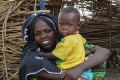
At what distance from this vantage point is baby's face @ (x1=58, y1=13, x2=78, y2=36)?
9.24ft

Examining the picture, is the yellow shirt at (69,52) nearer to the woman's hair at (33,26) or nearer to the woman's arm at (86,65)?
the woman's arm at (86,65)

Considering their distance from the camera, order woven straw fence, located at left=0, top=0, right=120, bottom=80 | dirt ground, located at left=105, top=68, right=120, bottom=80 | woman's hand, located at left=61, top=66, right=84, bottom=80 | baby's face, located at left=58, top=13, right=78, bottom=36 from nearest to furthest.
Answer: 1. woman's hand, located at left=61, top=66, right=84, bottom=80
2. baby's face, located at left=58, top=13, right=78, bottom=36
3. woven straw fence, located at left=0, top=0, right=120, bottom=80
4. dirt ground, located at left=105, top=68, right=120, bottom=80

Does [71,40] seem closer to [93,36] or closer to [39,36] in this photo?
[39,36]

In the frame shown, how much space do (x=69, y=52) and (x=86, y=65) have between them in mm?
156

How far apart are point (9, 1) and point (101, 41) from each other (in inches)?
157

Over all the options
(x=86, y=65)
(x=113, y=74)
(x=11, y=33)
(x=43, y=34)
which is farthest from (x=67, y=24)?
(x=113, y=74)

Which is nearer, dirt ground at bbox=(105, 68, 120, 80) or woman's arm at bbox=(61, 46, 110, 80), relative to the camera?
woman's arm at bbox=(61, 46, 110, 80)

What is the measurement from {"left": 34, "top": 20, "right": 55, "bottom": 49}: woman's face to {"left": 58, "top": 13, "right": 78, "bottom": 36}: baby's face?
0.31 feet

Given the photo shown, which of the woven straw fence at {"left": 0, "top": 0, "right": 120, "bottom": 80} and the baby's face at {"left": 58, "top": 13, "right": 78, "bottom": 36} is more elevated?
the baby's face at {"left": 58, "top": 13, "right": 78, "bottom": 36}

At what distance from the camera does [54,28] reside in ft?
9.55

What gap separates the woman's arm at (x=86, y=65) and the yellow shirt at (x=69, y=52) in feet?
0.13

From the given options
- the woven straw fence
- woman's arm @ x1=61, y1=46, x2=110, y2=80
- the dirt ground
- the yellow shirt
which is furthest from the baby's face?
the dirt ground

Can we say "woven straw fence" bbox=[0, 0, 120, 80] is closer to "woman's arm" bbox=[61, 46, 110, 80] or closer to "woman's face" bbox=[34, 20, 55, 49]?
"woman's face" bbox=[34, 20, 55, 49]

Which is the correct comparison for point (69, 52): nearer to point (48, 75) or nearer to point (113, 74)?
point (48, 75)
